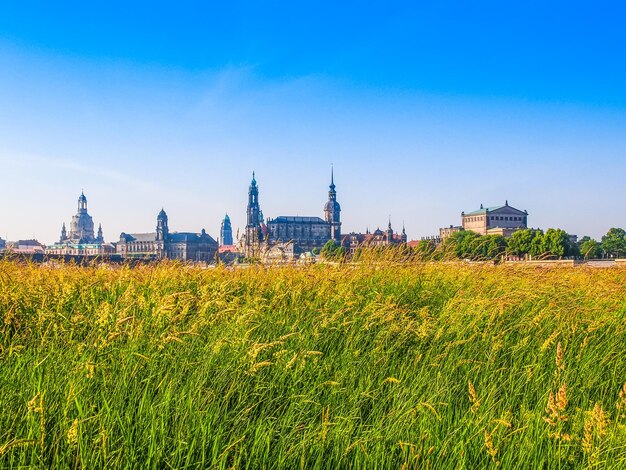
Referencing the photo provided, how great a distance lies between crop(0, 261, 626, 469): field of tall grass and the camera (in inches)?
103

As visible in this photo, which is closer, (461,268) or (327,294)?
(327,294)

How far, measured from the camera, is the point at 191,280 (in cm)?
643

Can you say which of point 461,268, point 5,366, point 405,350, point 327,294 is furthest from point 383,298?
point 5,366

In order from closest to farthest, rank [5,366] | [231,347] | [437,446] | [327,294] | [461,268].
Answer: [437,446], [5,366], [231,347], [327,294], [461,268]

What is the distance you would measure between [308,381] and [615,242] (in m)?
118

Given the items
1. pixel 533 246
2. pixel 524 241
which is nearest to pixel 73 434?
pixel 533 246

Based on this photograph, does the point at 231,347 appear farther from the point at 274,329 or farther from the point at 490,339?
the point at 490,339

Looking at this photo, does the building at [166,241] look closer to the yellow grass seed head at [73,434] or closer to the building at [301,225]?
the building at [301,225]

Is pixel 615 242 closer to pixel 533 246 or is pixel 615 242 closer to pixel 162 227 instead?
pixel 533 246

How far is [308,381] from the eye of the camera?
3.63 m

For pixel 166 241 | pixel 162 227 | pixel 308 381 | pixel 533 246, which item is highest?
pixel 162 227

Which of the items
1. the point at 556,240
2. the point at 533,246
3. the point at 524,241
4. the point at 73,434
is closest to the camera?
the point at 73,434

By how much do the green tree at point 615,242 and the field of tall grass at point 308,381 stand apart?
101574mm

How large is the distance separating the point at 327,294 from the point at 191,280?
1724 mm
